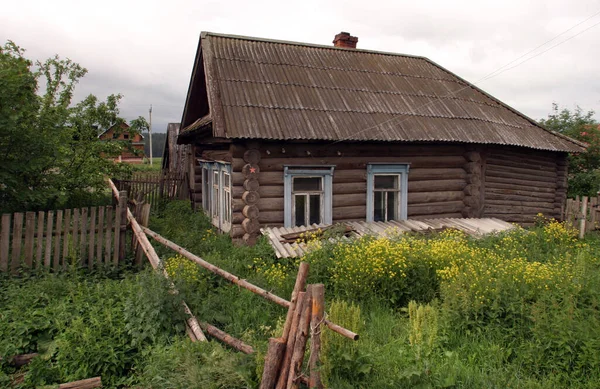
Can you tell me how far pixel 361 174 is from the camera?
10.1 metres

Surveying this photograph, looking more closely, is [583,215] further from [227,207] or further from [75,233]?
[75,233]

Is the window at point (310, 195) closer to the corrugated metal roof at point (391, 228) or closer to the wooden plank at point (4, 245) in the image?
the corrugated metal roof at point (391, 228)

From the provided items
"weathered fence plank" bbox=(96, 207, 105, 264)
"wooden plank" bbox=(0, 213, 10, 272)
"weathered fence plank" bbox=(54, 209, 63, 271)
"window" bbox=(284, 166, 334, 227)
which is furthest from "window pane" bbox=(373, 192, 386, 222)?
"wooden plank" bbox=(0, 213, 10, 272)

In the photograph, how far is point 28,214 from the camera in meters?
7.08

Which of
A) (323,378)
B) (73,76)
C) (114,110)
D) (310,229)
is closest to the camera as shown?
(323,378)

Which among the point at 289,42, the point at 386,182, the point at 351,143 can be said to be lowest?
the point at 386,182

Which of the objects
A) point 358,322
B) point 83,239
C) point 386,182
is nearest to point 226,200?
point 83,239

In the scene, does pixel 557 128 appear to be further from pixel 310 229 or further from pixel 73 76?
pixel 73 76

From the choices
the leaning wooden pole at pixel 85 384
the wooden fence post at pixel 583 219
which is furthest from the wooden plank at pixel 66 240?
the wooden fence post at pixel 583 219

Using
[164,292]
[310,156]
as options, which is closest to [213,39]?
[310,156]

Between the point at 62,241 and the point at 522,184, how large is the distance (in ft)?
40.2

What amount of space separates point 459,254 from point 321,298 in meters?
4.42

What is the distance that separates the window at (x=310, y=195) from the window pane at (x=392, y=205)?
175 cm

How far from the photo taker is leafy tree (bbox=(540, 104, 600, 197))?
1856cm
